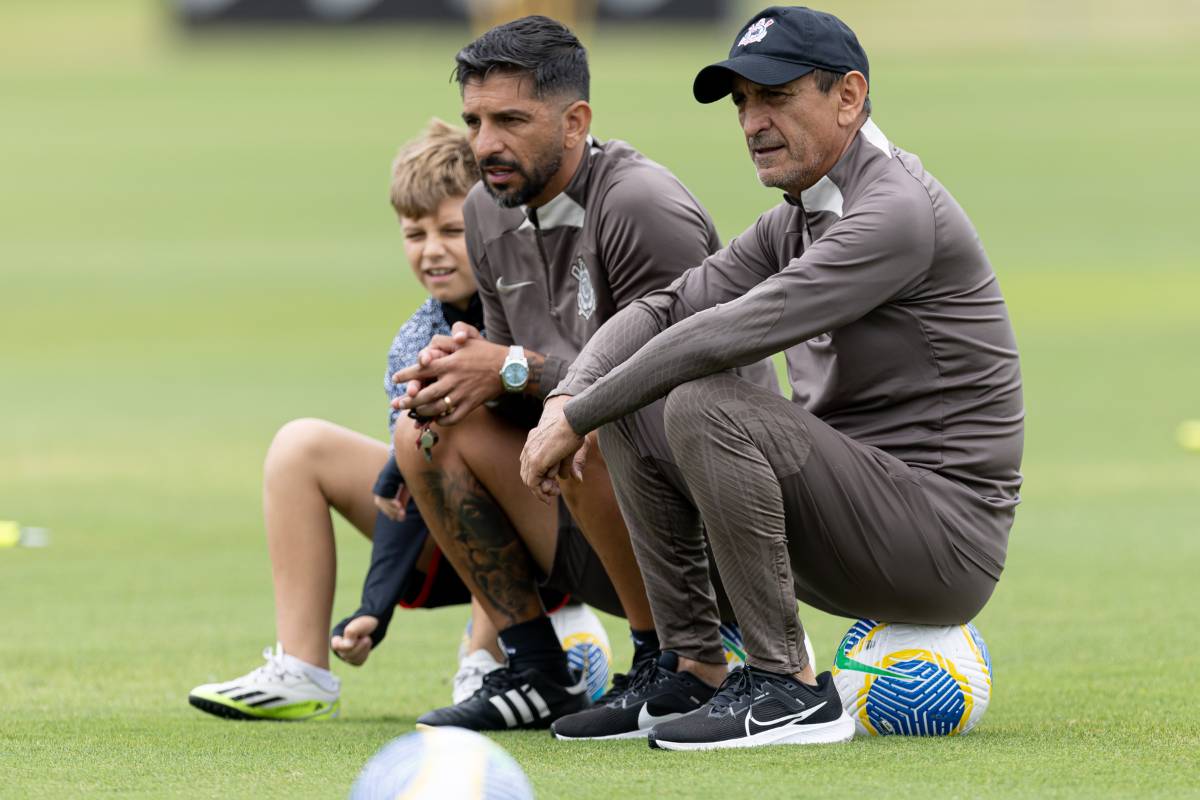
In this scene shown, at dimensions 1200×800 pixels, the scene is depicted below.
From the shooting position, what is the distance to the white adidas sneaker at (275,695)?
5512mm

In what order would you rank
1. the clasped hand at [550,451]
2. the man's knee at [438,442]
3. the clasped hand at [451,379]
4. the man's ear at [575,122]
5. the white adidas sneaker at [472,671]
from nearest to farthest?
the clasped hand at [550,451]
the clasped hand at [451,379]
the man's knee at [438,442]
the man's ear at [575,122]
the white adidas sneaker at [472,671]

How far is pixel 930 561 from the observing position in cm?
480

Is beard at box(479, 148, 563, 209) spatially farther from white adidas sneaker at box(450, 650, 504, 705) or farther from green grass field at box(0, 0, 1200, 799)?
green grass field at box(0, 0, 1200, 799)

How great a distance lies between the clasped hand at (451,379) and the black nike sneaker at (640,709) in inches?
34.2

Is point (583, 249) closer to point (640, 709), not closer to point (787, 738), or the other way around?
point (640, 709)

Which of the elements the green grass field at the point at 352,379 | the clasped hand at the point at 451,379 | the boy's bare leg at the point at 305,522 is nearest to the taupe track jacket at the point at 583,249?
the clasped hand at the point at 451,379

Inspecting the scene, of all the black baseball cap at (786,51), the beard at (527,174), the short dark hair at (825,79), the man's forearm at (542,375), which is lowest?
the man's forearm at (542,375)

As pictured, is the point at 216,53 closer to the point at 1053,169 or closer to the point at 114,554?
the point at 1053,169

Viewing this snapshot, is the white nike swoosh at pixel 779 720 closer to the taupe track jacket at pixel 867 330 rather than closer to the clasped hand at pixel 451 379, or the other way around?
the taupe track jacket at pixel 867 330

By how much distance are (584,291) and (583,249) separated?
0.41 feet

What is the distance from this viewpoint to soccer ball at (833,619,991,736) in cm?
489

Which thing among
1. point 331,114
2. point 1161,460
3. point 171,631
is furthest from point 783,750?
point 331,114

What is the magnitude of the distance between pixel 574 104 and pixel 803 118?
2.68 feet

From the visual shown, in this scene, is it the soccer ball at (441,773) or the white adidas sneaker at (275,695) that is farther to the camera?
the white adidas sneaker at (275,695)
